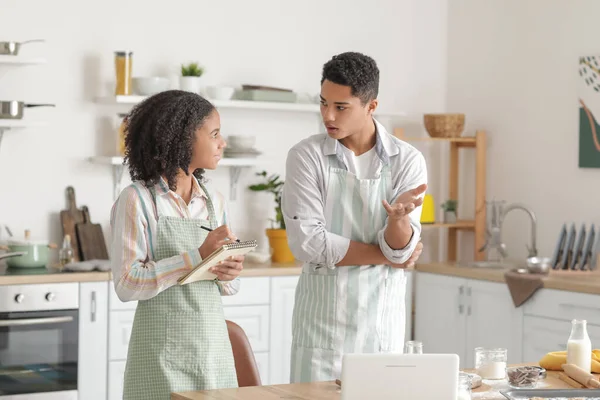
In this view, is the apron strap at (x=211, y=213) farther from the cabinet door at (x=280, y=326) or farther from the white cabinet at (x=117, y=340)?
the cabinet door at (x=280, y=326)

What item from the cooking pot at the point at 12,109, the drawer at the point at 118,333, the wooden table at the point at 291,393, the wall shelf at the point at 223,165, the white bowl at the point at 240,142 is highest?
the cooking pot at the point at 12,109

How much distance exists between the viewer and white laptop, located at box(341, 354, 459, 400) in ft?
6.66

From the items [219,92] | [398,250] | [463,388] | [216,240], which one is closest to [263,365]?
[219,92]

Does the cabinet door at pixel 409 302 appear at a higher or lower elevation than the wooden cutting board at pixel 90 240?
lower

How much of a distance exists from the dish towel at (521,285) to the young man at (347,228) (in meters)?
1.68

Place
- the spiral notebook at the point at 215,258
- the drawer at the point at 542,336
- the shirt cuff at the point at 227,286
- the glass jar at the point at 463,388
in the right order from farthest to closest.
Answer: the drawer at the point at 542,336, the shirt cuff at the point at 227,286, the spiral notebook at the point at 215,258, the glass jar at the point at 463,388

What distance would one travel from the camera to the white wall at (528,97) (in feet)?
16.5

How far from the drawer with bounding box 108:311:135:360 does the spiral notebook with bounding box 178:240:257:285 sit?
2043 millimetres

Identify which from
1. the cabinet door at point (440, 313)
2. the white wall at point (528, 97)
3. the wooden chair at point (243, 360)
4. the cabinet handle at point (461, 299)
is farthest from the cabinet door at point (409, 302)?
the wooden chair at point (243, 360)

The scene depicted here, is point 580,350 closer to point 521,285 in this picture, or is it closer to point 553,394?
point 553,394

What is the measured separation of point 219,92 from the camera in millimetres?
5004

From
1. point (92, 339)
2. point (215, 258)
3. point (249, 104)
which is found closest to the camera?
point (215, 258)

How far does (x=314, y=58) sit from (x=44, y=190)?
164cm

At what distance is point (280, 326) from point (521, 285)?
3.80ft
